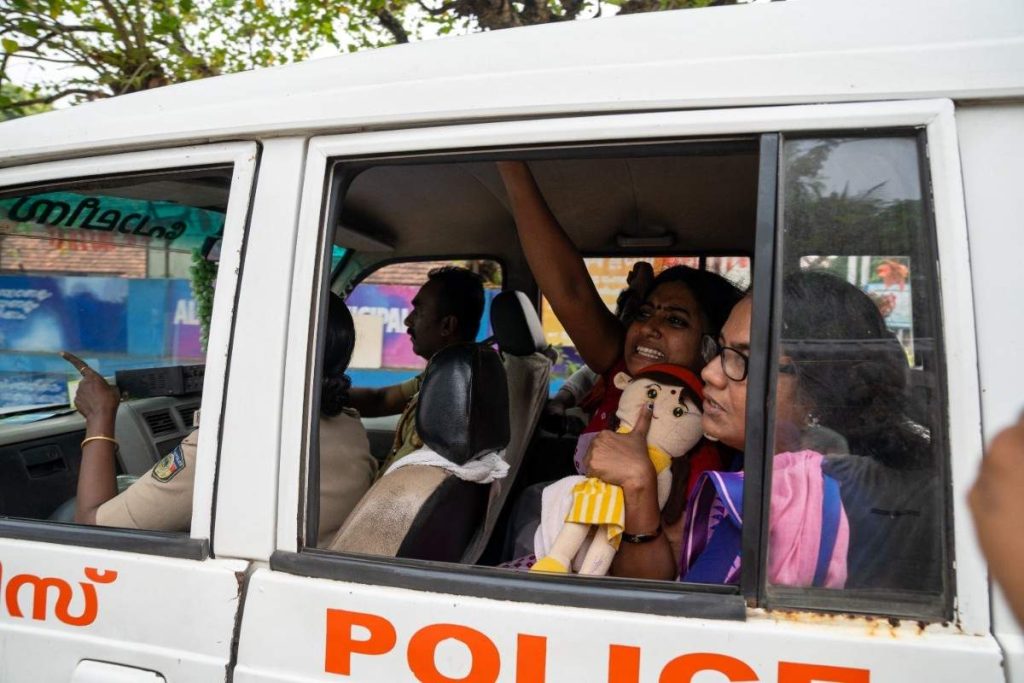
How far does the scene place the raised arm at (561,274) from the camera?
6.43ft

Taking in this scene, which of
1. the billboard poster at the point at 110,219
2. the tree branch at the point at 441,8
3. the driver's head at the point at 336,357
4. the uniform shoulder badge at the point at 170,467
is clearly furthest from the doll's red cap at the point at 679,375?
the tree branch at the point at 441,8

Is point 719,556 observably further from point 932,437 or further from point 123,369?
point 123,369

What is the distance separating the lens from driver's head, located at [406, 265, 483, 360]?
2.87m

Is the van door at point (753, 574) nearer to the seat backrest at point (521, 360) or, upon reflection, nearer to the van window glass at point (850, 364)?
the van window glass at point (850, 364)

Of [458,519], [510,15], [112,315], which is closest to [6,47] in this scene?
[510,15]

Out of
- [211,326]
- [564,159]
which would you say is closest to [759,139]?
[564,159]

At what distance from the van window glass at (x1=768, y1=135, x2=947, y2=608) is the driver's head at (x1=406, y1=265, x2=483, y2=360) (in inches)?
71.9

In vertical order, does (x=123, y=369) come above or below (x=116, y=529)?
above

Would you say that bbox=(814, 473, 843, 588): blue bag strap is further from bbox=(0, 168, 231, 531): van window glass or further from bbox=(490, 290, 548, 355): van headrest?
bbox=(490, 290, 548, 355): van headrest

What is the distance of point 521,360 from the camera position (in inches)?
111

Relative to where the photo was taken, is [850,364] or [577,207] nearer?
[850,364]

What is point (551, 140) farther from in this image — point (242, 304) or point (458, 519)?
point (458, 519)

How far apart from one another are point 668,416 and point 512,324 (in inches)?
44.8

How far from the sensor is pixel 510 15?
468cm
